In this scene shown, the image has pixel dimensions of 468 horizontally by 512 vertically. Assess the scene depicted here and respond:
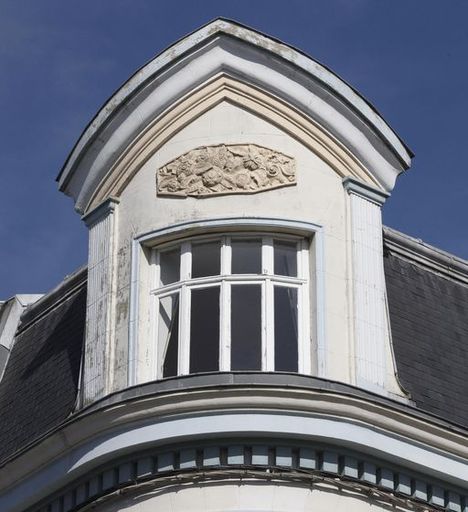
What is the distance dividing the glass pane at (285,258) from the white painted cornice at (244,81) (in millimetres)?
1478

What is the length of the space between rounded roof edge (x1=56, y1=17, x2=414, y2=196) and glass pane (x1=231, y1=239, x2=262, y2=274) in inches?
84.1

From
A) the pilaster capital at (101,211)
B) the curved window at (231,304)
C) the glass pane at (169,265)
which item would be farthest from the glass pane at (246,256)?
the pilaster capital at (101,211)

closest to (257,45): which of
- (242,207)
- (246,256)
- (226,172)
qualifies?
(226,172)

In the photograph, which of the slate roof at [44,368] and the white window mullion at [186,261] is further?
the slate roof at [44,368]

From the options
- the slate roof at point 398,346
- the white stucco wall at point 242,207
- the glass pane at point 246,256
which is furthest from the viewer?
the slate roof at point 398,346

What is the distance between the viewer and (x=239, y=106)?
24281 millimetres

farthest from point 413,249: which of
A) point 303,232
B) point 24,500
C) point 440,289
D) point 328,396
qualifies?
point 24,500

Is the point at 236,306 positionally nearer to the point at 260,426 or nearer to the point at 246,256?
the point at 246,256

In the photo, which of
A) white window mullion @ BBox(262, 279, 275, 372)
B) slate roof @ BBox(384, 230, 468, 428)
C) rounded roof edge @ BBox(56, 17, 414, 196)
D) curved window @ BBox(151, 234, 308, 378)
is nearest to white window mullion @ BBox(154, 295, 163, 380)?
curved window @ BBox(151, 234, 308, 378)

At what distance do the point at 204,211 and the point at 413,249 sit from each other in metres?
3.65

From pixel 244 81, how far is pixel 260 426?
4.73 m

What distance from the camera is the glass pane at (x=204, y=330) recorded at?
22.8 m

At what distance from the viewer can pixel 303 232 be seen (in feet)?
76.9

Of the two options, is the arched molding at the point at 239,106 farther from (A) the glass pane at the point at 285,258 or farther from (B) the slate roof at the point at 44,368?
(B) the slate roof at the point at 44,368
